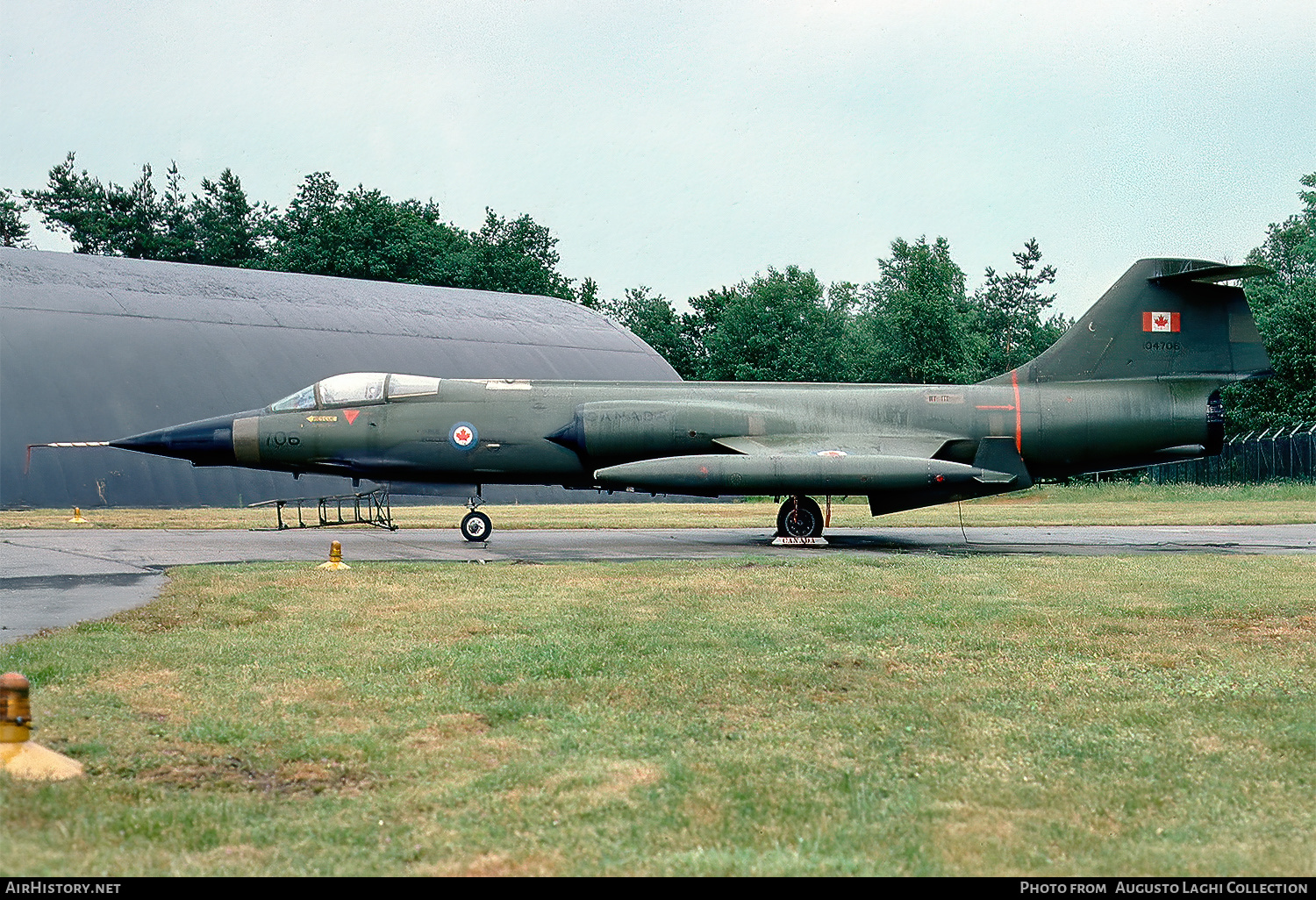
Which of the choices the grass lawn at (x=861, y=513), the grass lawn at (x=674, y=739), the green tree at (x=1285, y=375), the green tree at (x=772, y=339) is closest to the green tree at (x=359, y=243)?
the green tree at (x=772, y=339)

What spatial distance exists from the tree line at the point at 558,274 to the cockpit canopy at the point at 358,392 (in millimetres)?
45096

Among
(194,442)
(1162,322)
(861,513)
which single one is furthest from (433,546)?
(861,513)

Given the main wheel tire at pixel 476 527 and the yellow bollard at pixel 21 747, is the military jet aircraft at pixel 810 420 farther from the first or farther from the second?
the yellow bollard at pixel 21 747

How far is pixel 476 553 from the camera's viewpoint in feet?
51.5

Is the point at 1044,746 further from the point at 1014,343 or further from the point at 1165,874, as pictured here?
the point at 1014,343

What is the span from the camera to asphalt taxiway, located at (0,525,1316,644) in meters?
10.8

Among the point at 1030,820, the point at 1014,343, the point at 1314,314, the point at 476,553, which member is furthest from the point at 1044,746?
the point at 1014,343

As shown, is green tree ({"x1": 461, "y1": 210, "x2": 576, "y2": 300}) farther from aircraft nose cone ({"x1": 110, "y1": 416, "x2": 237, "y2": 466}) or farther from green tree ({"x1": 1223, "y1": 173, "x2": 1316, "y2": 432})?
aircraft nose cone ({"x1": 110, "y1": 416, "x2": 237, "y2": 466})

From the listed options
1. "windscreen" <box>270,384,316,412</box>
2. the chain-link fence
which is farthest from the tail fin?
the chain-link fence

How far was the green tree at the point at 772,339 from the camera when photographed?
71688 millimetres

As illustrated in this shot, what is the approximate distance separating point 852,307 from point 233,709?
137 m

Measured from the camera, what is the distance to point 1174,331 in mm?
17969

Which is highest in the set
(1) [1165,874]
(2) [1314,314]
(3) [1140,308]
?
(2) [1314,314]
